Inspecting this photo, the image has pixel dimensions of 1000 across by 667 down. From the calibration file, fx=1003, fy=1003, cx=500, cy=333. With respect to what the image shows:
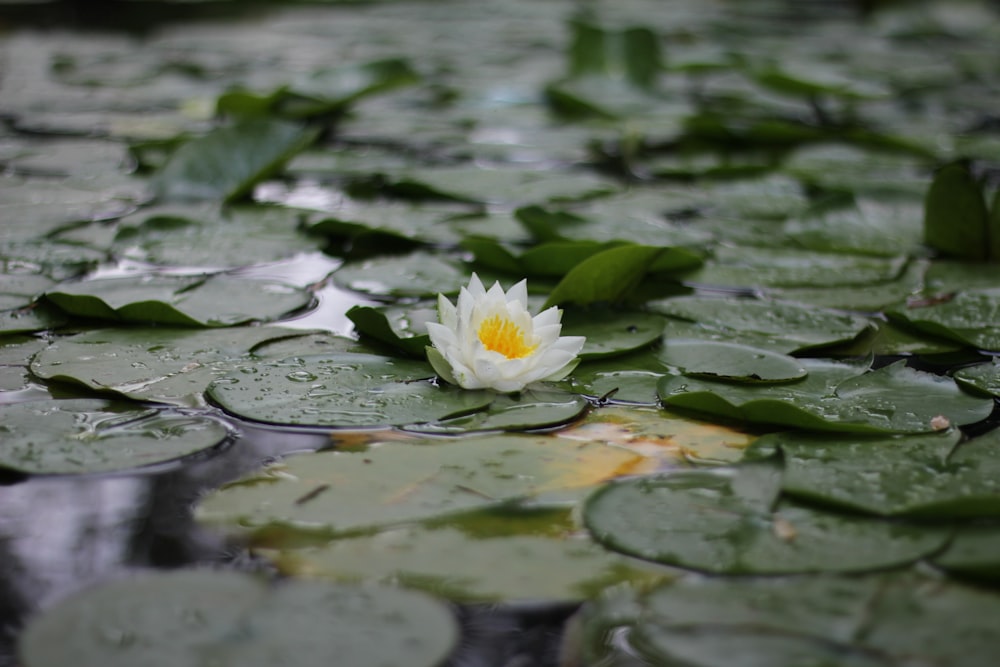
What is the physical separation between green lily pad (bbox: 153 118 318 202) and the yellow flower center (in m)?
1.02

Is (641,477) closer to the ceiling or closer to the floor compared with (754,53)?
closer to the floor

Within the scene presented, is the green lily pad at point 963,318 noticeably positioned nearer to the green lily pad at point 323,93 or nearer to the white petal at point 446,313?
the white petal at point 446,313

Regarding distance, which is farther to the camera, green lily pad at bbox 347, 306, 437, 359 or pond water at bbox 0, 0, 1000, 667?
Result: green lily pad at bbox 347, 306, 437, 359

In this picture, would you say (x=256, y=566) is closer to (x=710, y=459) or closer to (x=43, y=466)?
(x=43, y=466)

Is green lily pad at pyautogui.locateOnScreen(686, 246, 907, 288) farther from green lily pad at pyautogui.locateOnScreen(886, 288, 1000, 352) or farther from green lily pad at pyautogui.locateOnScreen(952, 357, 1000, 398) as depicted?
green lily pad at pyautogui.locateOnScreen(952, 357, 1000, 398)

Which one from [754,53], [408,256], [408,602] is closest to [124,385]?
[408,602]

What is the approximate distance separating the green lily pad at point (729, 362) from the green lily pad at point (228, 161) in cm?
106

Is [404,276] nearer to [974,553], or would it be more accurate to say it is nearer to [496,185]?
[496,185]

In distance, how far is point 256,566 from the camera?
2.64 ft

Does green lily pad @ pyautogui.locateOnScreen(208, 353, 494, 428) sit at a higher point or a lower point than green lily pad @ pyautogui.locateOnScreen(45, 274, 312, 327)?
lower

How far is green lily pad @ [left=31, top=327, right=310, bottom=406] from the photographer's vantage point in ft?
3.71

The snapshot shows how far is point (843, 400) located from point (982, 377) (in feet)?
0.66

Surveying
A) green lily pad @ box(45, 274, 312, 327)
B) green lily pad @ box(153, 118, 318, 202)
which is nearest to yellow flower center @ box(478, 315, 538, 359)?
green lily pad @ box(45, 274, 312, 327)

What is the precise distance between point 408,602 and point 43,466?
0.41 metres
